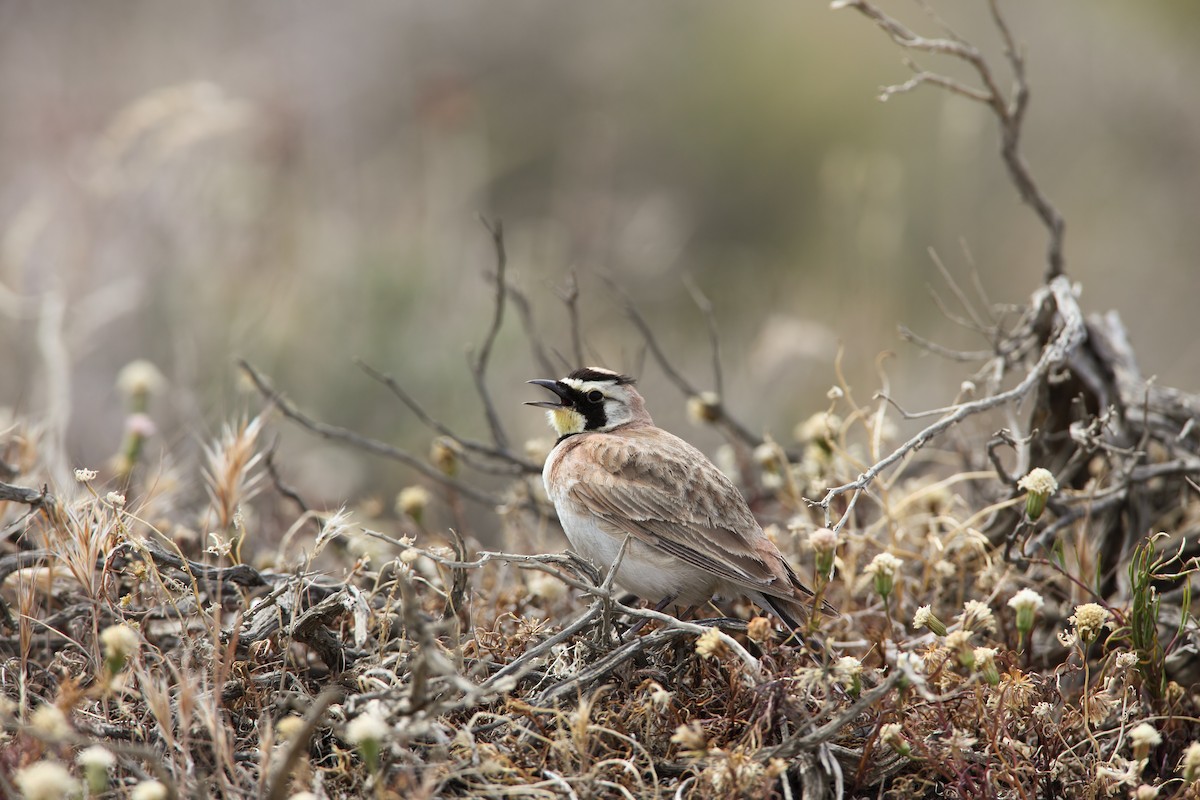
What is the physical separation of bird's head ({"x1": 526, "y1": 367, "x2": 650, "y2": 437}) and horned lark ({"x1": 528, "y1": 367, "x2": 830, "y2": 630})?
0.84 feet

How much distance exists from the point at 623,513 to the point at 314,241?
644cm

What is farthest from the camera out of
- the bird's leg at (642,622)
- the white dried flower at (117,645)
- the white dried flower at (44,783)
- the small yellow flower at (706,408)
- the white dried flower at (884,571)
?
the small yellow flower at (706,408)

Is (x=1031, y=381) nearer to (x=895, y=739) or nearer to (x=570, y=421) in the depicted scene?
(x=895, y=739)

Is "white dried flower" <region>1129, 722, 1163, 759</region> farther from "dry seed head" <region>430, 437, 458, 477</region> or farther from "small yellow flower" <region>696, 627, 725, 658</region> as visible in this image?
"dry seed head" <region>430, 437, 458, 477</region>

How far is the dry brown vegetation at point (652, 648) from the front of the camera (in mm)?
2900

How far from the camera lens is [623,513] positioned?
4023mm

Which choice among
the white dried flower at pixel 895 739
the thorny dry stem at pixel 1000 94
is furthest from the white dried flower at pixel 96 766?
the thorny dry stem at pixel 1000 94

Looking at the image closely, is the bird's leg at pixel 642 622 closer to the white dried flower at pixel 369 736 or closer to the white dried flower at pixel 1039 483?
the white dried flower at pixel 369 736

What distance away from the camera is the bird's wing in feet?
12.4

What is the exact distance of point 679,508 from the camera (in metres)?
4.03

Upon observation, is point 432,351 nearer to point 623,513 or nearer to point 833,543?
point 623,513

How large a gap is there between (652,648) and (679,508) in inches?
25.6

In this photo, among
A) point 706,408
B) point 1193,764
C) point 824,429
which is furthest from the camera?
point 706,408

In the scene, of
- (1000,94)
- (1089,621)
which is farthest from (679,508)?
(1000,94)
